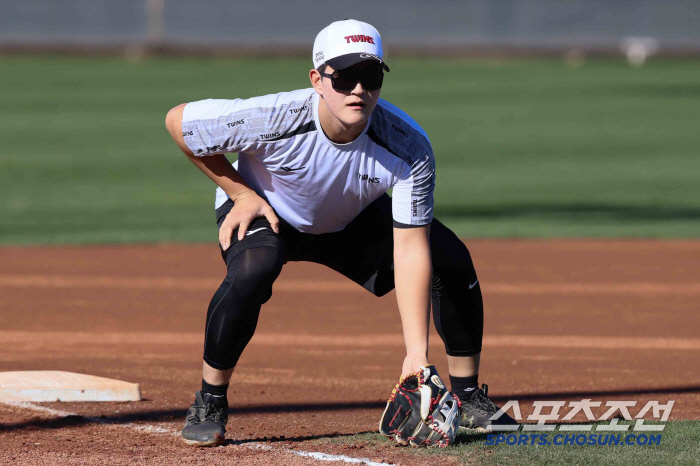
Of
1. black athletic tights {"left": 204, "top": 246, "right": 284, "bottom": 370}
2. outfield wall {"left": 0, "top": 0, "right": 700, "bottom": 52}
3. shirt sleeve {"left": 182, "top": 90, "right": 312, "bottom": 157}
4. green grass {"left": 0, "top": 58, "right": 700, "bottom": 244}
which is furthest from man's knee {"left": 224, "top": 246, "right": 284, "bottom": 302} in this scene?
outfield wall {"left": 0, "top": 0, "right": 700, "bottom": 52}

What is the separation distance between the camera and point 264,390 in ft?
19.6

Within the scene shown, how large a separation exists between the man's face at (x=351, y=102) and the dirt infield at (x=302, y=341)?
140cm

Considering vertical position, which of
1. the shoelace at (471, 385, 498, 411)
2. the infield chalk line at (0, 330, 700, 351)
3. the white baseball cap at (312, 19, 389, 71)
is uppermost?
the white baseball cap at (312, 19, 389, 71)

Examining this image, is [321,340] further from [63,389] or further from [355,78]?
[355,78]

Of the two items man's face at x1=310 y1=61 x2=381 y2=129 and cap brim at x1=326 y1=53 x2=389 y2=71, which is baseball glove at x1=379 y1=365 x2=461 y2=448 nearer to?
man's face at x1=310 y1=61 x2=381 y2=129

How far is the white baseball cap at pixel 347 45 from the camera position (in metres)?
4.19

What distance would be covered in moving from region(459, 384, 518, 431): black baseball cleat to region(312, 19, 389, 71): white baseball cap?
169cm

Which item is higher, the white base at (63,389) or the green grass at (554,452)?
the green grass at (554,452)

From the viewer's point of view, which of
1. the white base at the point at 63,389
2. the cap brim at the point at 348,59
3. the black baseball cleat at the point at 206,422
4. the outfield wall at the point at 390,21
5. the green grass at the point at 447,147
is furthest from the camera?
the outfield wall at the point at 390,21

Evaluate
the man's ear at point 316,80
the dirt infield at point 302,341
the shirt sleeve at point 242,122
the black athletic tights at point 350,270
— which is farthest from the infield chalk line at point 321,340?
the man's ear at point 316,80

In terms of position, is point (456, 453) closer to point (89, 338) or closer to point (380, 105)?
point (380, 105)

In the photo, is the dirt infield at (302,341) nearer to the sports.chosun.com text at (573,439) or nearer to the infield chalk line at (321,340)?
the infield chalk line at (321,340)

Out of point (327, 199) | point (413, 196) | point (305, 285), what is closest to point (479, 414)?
point (413, 196)

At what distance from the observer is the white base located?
5.50 meters
